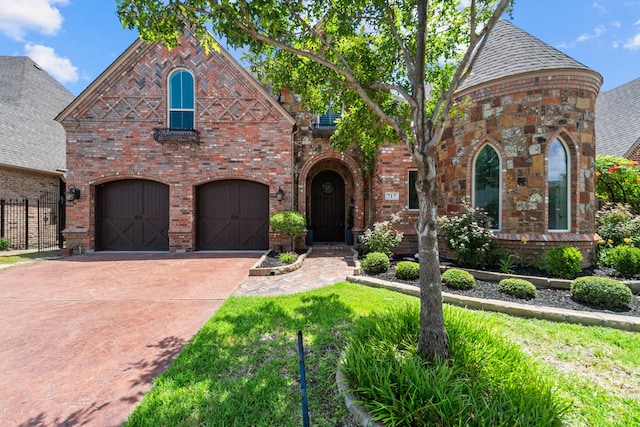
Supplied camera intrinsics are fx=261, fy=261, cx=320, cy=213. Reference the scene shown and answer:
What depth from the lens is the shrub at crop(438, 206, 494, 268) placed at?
21.5 feet

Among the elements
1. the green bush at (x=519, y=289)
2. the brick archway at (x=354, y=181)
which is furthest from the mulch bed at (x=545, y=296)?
the brick archway at (x=354, y=181)

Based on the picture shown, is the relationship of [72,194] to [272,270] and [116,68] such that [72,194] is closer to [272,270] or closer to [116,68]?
[116,68]

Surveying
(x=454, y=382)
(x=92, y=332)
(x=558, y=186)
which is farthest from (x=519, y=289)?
(x=92, y=332)

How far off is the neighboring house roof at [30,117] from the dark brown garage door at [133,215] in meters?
5.16

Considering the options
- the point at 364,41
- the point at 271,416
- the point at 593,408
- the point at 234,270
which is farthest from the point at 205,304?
the point at 364,41

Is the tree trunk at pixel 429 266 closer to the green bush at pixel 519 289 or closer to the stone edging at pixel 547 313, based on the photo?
the stone edging at pixel 547 313

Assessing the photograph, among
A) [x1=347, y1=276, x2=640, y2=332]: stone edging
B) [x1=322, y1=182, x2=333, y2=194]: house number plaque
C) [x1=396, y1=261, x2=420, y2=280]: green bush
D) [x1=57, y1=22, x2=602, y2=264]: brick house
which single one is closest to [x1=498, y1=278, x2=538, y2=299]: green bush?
[x1=347, y1=276, x2=640, y2=332]: stone edging

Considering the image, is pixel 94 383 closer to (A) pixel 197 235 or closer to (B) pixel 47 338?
(B) pixel 47 338

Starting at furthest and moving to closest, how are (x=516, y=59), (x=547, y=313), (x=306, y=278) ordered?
(x=516, y=59)
(x=306, y=278)
(x=547, y=313)

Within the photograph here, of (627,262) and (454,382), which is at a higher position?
(627,262)

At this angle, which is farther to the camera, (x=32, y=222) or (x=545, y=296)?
(x=32, y=222)

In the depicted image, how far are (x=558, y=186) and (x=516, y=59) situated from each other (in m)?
3.64

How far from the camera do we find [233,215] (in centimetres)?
1055

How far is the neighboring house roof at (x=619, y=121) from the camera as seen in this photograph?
40.6ft
